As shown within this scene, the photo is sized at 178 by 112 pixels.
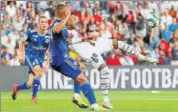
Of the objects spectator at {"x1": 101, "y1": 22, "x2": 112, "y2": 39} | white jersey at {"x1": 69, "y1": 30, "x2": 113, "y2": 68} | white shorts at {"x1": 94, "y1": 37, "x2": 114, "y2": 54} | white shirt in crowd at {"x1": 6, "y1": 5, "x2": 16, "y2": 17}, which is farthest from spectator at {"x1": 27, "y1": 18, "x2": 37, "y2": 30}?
white jersey at {"x1": 69, "y1": 30, "x2": 113, "y2": 68}

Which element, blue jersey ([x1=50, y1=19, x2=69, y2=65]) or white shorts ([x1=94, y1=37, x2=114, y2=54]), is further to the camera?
white shorts ([x1=94, y1=37, x2=114, y2=54])

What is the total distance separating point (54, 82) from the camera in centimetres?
2284

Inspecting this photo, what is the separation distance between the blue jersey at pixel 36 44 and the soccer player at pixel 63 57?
11.9ft

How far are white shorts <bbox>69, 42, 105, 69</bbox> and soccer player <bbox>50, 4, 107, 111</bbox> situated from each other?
973mm

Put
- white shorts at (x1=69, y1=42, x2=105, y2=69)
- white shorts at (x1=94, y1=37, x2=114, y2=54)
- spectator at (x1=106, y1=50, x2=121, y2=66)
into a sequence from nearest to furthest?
1. white shorts at (x1=69, y1=42, x2=105, y2=69)
2. white shorts at (x1=94, y1=37, x2=114, y2=54)
3. spectator at (x1=106, y1=50, x2=121, y2=66)

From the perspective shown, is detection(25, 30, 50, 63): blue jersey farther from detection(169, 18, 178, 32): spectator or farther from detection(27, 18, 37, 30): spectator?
detection(169, 18, 178, 32): spectator

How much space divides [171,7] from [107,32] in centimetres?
282

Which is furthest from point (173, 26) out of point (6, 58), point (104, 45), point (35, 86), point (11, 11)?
point (104, 45)

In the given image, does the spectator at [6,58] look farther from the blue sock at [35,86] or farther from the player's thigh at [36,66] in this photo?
the blue sock at [35,86]

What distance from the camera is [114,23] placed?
25.7m

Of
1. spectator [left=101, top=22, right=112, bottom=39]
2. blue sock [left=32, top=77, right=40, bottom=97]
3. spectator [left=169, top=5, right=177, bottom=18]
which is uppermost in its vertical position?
spectator [left=169, top=5, right=177, bottom=18]

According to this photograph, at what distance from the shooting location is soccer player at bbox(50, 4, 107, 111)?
13.2 m

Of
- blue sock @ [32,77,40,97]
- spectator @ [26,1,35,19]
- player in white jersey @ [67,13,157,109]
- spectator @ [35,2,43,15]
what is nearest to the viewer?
player in white jersey @ [67,13,157,109]

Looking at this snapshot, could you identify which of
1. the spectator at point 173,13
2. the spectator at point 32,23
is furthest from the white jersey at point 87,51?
the spectator at point 173,13
